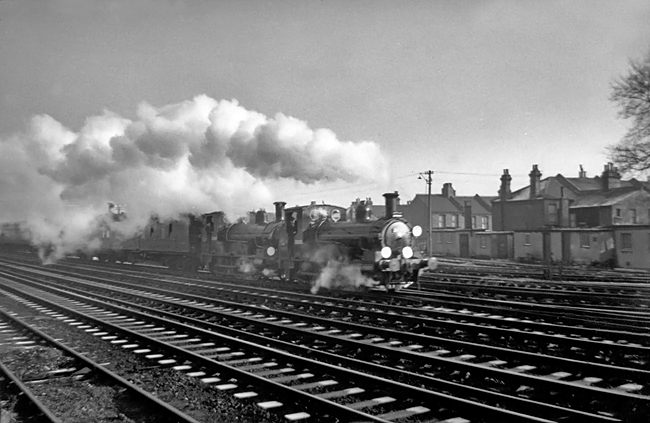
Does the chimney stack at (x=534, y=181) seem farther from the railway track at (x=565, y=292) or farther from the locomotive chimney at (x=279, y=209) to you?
the locomotive chimney at (x=279, y=209)

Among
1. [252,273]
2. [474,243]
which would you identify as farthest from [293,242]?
[474,243]

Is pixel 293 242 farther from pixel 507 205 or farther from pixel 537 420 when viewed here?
pixel 507 205

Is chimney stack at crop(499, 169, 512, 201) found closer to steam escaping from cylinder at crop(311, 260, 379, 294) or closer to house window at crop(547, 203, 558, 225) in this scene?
house window at crop(547, 203, 558, 225)

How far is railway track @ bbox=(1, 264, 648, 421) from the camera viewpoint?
5.82m

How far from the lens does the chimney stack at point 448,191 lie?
6272 cm

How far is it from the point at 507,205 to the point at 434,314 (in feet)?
127

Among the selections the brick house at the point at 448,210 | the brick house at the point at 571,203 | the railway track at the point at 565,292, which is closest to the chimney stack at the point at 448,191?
the brick house at the point at 448,210

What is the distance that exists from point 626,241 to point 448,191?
32.3 metres

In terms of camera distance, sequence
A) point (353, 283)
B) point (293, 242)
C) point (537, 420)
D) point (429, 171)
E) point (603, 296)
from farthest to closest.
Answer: point (429, 171) < point (293, 242) < point (353, 283) < point (603, 296) < point (537, 420)

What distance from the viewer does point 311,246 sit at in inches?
680

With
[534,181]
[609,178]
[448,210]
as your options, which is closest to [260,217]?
[534,181]

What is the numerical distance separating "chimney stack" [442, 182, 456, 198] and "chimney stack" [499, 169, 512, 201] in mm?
13666

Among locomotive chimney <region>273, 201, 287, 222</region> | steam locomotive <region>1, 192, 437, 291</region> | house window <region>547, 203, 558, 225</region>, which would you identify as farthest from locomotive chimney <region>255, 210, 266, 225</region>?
house window <region>547, 203, 558, 225</region>

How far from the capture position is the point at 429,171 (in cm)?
3778
